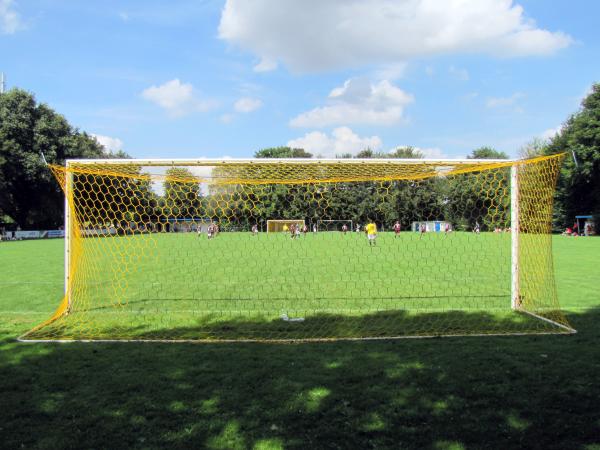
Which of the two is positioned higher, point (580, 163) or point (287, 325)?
point (580, 163)

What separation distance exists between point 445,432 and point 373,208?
55.0 feet

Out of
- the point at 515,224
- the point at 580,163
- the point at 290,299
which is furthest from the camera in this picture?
the point at 580,163

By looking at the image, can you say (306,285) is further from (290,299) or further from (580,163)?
(580,163)

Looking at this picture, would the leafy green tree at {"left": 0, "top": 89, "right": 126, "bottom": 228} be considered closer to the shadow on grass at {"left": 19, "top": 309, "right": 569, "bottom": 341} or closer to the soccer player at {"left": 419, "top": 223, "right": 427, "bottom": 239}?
the soccer player at {"left": 419, "top": 223, "right": 427, "bottom": 239}

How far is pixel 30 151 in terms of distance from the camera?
41.1m

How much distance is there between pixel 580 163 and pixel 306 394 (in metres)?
45.6

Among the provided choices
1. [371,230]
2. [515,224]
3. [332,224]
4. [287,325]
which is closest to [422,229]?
[371,230]

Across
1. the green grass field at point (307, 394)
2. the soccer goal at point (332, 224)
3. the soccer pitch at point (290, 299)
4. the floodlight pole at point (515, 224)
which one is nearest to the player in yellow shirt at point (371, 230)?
the soccer goal at point (332, 224)

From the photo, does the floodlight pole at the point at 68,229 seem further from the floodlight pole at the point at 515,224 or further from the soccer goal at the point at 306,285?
the floodlight pole at the point at 515,224

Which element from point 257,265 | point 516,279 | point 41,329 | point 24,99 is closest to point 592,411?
point 516,279

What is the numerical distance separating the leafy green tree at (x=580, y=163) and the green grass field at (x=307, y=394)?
40421 mm

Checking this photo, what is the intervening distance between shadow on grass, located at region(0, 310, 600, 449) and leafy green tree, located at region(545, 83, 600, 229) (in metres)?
40.3

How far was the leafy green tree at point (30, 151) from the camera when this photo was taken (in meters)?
39.7

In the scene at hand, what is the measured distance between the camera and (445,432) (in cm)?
347
